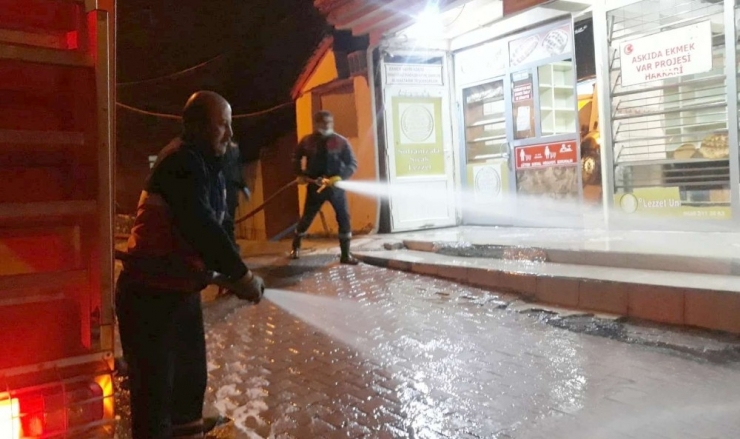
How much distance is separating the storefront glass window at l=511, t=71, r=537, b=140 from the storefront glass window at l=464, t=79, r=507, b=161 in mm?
336

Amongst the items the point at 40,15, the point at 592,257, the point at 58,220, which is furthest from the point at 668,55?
the point at 58,220

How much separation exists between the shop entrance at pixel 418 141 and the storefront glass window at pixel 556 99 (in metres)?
1.72

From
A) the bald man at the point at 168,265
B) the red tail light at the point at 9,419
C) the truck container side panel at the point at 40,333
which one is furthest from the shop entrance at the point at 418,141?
the red tail light at the point at 9,419

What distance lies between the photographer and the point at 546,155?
31.7ft

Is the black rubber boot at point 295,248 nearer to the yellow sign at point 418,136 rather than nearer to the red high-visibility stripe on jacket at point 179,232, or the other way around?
the yellow sign at point 418,136

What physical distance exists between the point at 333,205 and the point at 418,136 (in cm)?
268

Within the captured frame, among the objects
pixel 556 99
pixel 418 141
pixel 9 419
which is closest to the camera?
pixel 9 419

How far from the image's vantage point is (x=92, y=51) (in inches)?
103

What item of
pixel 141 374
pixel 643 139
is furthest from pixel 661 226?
pixel 141 374

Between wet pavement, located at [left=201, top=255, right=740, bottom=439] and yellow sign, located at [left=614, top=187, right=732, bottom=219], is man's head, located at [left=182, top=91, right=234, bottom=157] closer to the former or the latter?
wet pavement, located at [left=201, top=255, right=740, bottom=439]

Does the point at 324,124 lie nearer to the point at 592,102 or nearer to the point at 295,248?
the point at 295,248

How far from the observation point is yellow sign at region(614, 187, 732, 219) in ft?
24.5

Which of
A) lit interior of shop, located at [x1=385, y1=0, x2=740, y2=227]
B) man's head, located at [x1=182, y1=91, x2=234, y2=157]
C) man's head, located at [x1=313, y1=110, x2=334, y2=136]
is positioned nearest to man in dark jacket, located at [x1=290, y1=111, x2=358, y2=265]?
man's head, located at [x1=313, y1=110, x2=334, y2=136]

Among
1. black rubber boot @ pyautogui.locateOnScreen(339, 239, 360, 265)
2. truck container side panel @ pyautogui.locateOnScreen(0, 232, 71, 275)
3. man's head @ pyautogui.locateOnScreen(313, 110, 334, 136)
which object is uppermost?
man's head @ pyautogui.locateOnScreen(313, 110, 334, 136)
